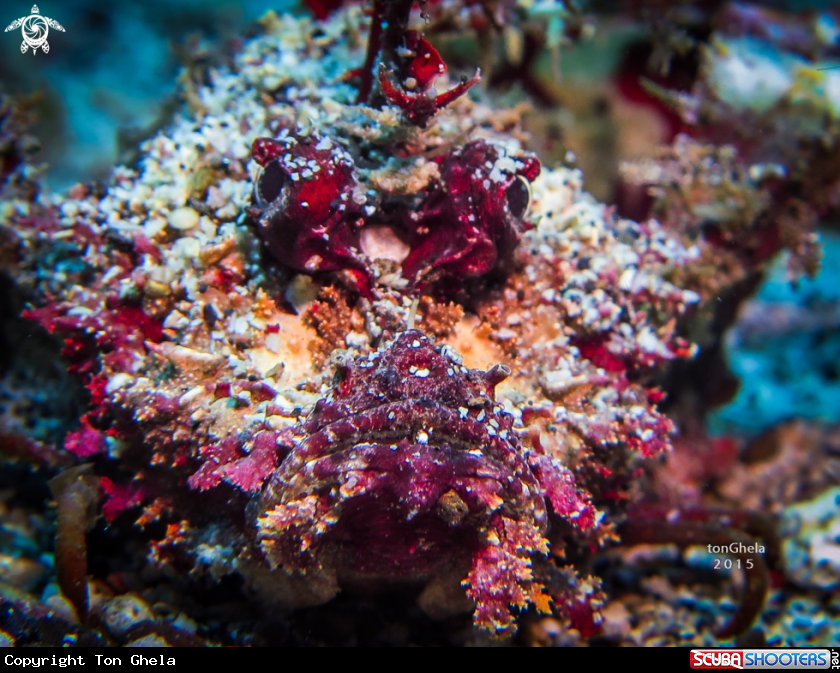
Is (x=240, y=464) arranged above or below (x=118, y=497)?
above

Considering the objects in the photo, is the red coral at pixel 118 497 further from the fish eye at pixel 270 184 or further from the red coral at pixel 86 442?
the fish eye at pixel 270 184

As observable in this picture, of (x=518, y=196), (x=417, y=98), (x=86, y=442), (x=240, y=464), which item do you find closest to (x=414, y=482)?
(x=240, y=464)

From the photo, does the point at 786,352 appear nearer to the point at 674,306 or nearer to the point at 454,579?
the point at 674,306

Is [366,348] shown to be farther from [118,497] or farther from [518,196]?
[118,497]

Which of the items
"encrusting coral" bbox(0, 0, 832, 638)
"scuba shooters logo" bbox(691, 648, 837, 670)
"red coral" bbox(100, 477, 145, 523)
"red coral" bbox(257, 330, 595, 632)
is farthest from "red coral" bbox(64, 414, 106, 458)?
"scuba shooters logo" bbox(691, 648, 837, 670)

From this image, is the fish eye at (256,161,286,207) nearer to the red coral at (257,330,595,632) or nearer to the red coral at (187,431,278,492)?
the red coral at (257,330,595,632)

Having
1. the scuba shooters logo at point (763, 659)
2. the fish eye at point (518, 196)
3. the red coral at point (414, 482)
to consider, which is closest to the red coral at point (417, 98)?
the fish eye at point (518, 196)
